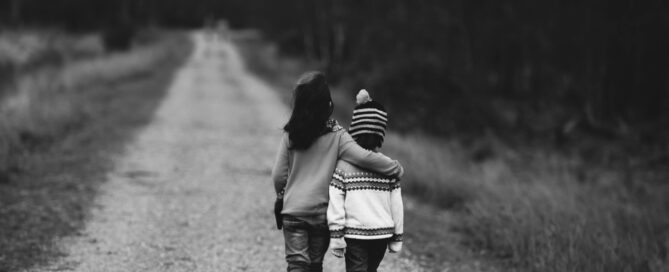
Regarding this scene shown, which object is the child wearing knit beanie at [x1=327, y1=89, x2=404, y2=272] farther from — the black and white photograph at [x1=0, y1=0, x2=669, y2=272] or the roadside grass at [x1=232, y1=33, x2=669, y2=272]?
the roadside grass at [x1=232, y1=33, x2=669, y2=272]

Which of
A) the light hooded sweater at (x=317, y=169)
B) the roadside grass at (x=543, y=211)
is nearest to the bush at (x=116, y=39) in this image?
the roadside grass at (x=543, y=211)

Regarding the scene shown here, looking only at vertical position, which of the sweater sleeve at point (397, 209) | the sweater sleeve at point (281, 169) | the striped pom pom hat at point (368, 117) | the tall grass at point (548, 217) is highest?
the striped pom pom hat at point (368, 117)

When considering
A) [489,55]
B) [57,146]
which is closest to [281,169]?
[57,146]

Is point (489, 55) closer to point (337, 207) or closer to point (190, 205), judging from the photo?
point (190, 205)

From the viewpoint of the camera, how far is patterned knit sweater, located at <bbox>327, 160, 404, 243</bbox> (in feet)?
10.7

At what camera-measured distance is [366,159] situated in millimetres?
3221

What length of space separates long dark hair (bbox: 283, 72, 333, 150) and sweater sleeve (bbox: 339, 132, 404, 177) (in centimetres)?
16

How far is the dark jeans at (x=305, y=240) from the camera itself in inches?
133

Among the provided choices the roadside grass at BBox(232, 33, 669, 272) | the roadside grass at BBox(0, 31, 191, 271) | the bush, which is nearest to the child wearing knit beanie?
the roadside grass at BBox(232, 33, 669, 272)

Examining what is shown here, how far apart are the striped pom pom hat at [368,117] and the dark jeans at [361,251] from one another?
587 mm

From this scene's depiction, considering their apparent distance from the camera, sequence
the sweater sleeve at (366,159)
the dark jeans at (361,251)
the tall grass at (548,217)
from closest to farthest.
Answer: the sweater sleeve at (366,159) < the dark jeans at (361,251) < the tall grass at (548,217)

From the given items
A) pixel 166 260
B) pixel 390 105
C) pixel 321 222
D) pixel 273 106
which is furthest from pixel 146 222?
pixel 273 106

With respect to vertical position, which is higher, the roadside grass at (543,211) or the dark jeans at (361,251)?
the dark jeans at (361,251)

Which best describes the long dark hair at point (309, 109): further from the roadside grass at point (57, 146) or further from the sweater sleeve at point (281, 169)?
the roadside grass at point (57, 146)
